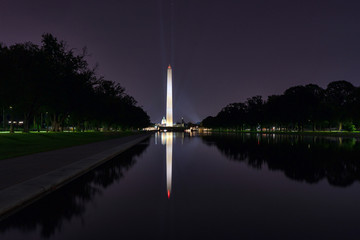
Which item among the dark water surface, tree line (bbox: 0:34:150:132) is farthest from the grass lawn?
the dark water surface

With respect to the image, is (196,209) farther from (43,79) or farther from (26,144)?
(43,79)

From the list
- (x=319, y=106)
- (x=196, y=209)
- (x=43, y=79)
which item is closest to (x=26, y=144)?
(x=43, y=79)

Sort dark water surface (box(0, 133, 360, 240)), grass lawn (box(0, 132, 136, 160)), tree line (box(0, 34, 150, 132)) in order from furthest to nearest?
tree line (box(0, 34, 150, 132)) → grass lawn (box(0, 132, 136, 160)) → dark water surface (box(0, 133, 360, 240))

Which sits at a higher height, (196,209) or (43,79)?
(43,79)

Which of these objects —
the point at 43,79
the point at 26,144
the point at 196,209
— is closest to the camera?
the point at 196,209

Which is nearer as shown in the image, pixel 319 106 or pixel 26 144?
pixel 26 144

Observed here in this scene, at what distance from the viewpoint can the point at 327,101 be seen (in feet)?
334

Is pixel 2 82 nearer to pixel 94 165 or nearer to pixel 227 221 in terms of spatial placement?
pixel 94 165

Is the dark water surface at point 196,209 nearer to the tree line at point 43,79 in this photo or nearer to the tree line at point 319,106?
the tree line at point 43,79

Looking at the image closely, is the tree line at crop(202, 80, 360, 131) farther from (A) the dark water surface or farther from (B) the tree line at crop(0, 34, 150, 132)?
(A) the dark water surface

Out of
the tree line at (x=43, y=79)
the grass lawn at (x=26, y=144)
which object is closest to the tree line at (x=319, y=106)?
the tree line at (x=43, y=79)

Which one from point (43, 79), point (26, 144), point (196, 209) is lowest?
point (196, 209)

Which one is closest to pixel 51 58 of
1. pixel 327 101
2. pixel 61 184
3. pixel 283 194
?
pixel 61 184

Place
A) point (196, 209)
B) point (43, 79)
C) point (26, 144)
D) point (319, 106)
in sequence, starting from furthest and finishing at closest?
1. point (319, 106)
2. point (43, 79)
3. point (26, 144)
4. point (196, 209)
